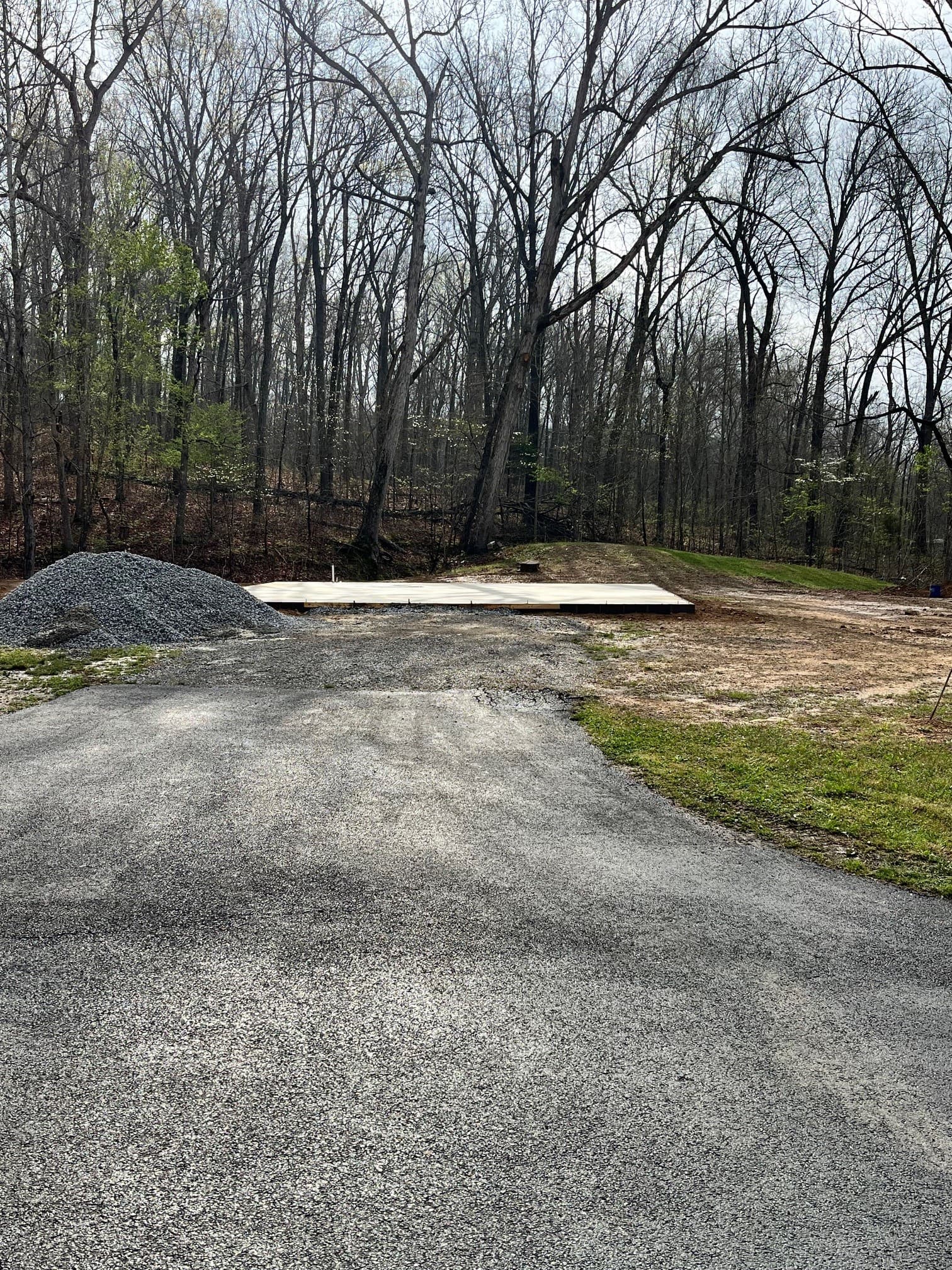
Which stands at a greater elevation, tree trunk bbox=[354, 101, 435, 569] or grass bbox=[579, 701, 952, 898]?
tree trunk bbox=[354, 101, 435, 569]

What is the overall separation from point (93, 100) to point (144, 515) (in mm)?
8057

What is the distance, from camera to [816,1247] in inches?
66.7

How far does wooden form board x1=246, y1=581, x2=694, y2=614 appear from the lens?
11594mm

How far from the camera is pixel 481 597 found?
40.1 ft

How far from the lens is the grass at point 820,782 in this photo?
3889mm

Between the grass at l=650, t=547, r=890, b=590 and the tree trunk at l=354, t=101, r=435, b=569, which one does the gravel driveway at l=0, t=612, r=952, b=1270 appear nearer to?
the tree trunk at l=354, t=101, r=435, b=569

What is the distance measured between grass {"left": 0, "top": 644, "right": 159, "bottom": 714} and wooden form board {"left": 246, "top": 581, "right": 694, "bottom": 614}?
131 inches

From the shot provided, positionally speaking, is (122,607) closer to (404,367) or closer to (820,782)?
(820,782)

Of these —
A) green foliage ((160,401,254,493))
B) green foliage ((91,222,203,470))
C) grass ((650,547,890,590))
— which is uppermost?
green foliage ((91,222,203,470))

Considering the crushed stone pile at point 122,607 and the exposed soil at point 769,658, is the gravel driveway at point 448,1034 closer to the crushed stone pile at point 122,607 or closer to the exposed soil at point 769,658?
the exposed soil at point 769,658

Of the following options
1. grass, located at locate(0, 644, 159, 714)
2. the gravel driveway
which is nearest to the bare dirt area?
the gravel driveway

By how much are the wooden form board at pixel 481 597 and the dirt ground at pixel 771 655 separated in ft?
1.32

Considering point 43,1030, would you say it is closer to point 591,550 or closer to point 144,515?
point 591,550

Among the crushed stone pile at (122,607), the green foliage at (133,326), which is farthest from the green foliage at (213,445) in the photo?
the crushed stone pile at (122,607)
